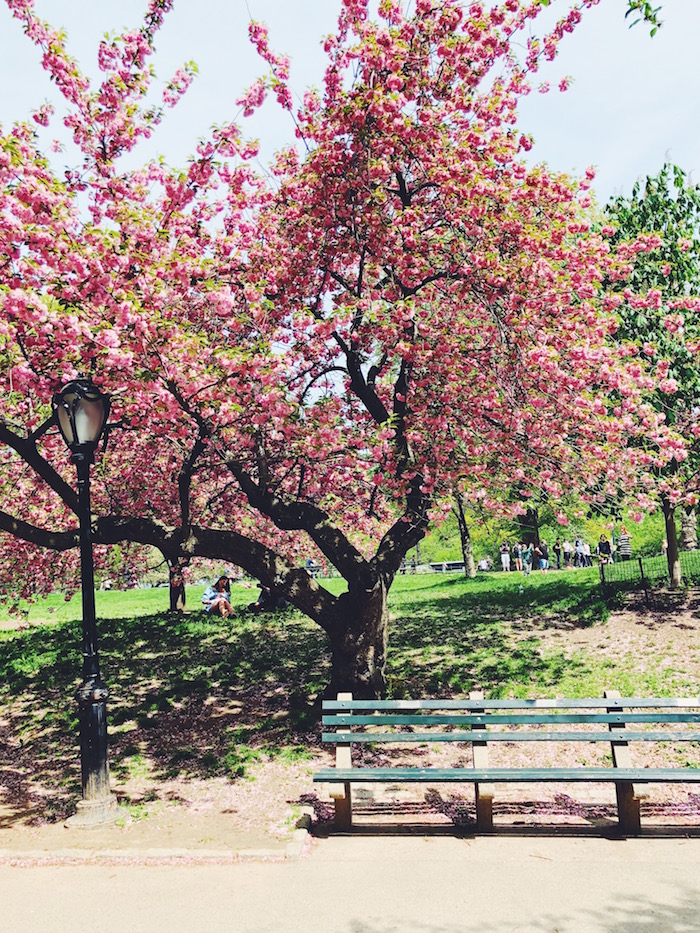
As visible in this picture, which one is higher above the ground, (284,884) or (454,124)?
(454,124)

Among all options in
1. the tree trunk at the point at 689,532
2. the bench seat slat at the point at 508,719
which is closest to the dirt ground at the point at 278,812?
the bench seat slat at the point at 508,719

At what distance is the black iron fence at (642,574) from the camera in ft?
53.1

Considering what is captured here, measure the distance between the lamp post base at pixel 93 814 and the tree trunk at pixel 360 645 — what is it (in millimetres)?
3636

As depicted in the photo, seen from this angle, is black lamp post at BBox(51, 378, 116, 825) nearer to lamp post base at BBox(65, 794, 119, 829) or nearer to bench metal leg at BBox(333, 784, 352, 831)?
lamp post base at BBox(65, 794, 119, 829)

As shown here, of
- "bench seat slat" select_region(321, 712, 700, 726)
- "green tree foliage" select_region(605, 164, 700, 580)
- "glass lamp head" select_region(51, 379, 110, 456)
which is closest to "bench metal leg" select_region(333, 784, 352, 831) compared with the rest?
"bench seat slat" select_region(321, 712, 700, 726)

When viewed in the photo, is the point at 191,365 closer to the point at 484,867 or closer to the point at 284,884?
the point at 284,884

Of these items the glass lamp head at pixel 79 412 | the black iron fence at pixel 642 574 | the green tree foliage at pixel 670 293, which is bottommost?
the black iron fence at pixel 642 574

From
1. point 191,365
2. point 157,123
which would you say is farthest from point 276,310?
point 157,123

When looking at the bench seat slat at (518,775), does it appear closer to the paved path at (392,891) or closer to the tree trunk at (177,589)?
the paved path at (392,891)

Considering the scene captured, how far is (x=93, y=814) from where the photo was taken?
270 inches

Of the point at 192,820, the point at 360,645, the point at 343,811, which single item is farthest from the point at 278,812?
the point at 360,645

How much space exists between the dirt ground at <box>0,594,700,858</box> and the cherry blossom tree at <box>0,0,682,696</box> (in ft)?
Answer: 7.82

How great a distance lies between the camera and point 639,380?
9.99 m

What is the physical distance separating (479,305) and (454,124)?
2.65 meters
